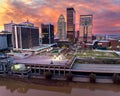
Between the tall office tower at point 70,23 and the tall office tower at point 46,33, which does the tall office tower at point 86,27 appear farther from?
the tall office tower at point 46,33

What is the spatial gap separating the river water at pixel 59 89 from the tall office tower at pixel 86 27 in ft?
168

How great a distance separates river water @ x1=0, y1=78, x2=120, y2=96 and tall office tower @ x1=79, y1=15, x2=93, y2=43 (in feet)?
168

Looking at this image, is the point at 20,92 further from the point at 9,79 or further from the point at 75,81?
the point at 75,81

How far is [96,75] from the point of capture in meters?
16.1

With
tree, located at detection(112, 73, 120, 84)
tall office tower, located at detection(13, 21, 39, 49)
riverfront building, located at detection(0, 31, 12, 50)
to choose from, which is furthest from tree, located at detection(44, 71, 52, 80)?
riverfront building, located at detection(0, 31, 12, 50)

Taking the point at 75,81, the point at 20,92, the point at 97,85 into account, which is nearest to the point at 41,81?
the point at 20,92

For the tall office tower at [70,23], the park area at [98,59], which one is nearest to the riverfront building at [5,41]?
the park area at [98,59]

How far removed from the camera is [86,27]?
6550 centimetres

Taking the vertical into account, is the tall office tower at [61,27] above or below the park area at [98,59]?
above

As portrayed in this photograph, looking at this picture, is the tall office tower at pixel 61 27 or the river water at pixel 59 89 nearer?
the river water at pixel 59 89

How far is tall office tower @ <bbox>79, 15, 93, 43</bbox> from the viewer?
64.6m

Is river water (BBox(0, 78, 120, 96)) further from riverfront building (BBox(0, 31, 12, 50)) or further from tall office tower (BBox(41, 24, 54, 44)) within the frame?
tall office tower (BBox(41, 24, 54, 44))

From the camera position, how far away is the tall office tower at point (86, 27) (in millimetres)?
64562

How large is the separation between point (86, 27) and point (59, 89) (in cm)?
5540
